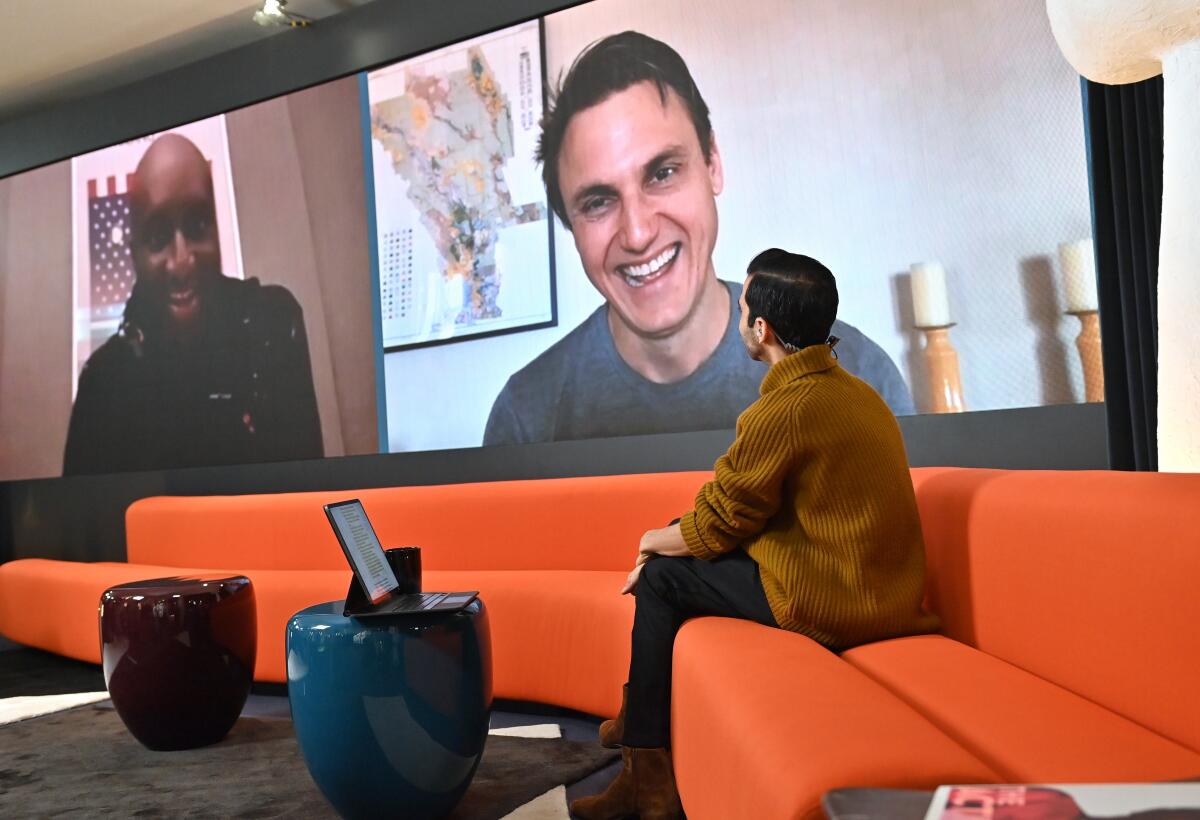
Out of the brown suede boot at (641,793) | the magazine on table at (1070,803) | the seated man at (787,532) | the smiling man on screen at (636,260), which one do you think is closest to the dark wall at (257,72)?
the smiling man on screen at (636,260)

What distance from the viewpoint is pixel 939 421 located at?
330 cm

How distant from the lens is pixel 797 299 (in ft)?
6.98

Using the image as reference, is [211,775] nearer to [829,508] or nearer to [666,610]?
[666,610]

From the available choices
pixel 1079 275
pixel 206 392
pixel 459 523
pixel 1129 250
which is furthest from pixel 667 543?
pixel 206 392

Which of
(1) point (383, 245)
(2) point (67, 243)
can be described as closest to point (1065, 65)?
(1) point (383, 245)

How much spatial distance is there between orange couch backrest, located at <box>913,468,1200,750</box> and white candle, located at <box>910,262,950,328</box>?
1.23 metres

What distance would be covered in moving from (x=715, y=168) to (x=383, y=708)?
8.42 feet

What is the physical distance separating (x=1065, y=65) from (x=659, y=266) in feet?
5.24

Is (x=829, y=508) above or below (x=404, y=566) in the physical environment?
above

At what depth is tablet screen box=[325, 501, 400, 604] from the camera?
2.22 meters

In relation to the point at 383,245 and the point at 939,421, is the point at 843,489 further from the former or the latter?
the point at 383,245

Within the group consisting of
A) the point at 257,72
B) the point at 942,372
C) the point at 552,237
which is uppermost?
the point at 257,72

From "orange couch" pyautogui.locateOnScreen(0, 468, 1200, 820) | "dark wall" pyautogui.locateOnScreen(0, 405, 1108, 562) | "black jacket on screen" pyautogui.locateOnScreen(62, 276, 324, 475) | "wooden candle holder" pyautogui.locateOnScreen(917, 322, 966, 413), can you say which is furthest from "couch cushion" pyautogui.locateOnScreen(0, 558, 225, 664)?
"wooden candle holder" pyautogui.locateOnScreen(917, 322, 966, 413)

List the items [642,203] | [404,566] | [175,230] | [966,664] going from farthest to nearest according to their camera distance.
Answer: [175,230] → [642,203] → [404,566] → [966,664]
